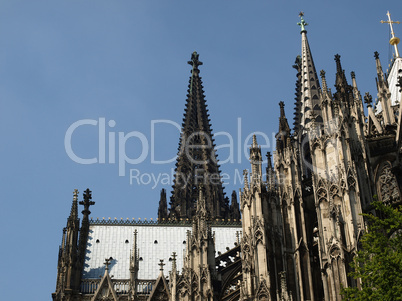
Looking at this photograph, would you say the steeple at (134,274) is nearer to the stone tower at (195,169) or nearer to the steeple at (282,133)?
the steeple at (282,133)

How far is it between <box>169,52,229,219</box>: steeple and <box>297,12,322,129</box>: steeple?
11.3 m

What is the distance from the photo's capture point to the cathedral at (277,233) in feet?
99.5

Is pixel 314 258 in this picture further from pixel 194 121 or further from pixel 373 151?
pixel 194 121

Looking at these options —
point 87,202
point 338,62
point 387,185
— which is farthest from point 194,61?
point 387,185

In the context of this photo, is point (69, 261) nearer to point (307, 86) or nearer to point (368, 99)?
point (307, 86)

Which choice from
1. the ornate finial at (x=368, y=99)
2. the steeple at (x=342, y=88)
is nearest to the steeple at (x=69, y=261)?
the steeple at (x=342, y=88)

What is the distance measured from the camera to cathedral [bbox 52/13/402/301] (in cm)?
3033

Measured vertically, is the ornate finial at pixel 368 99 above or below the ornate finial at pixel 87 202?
above

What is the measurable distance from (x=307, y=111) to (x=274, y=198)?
55.0ft

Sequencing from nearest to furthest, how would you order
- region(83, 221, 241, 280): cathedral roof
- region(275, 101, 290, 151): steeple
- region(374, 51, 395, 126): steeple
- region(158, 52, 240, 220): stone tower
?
region(275, 101, 290, 151): steeple < region(83, 221, 241, 280): cathedral roof < region(374, 51, 395, 126): steeple < region(158, 52, 240, 220): stone tower

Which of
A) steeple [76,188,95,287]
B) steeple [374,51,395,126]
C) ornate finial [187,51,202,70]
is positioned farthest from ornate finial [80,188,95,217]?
ornate finial [187,51,202,70]

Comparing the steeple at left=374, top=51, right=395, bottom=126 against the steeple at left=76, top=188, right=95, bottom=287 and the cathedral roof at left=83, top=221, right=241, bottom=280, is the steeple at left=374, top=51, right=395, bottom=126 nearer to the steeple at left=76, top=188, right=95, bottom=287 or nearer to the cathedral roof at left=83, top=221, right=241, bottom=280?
the cathedral roof at left=83, top=221, right=241, bottom=280

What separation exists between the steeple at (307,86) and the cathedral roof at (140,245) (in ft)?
30.1

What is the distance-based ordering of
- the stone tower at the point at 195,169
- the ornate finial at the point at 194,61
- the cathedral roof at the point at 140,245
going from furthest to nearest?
the ornate finial at the point at 194,61 < the stone tower at the point at 195,169 < the cathedral roof at the point at 140,245
